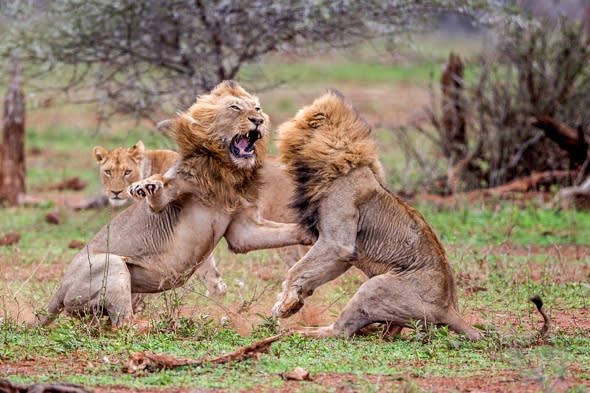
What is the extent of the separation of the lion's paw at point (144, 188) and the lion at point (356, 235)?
777 mm

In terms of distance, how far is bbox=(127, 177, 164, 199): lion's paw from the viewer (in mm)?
6113

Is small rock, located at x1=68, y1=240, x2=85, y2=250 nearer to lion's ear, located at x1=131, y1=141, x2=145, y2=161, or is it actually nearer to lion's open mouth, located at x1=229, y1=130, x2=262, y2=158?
lion's ear, located at x1=131, y1=141, x2=145, y2=161

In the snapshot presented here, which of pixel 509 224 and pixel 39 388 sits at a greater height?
pixel 39 388

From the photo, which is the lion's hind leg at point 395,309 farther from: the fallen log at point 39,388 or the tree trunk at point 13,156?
the tree trunk at point 13,156

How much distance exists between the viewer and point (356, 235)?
20.5 ft

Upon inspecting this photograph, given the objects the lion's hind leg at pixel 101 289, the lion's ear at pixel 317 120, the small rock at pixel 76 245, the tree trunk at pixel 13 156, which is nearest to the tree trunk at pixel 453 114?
the small rock at pixel 76 245

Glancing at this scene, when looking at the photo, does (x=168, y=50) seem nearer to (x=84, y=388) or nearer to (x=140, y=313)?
(x=140, y=313)

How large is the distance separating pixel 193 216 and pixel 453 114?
6.70 meters

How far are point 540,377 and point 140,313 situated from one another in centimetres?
287

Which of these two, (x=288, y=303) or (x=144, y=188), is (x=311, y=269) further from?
(x=144, y=188)

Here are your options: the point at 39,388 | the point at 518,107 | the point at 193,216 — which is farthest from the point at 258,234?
the point at 518,107

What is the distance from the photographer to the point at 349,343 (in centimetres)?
584

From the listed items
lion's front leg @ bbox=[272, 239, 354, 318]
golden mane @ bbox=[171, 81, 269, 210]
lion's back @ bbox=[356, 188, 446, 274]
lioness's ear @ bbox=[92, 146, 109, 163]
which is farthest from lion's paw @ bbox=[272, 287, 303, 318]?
lioness's ear @ bbox=[92, 146, 109, 163]

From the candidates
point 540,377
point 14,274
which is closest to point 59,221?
point 14,274
